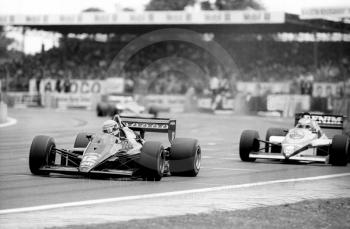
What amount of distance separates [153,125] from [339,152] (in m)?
4.31

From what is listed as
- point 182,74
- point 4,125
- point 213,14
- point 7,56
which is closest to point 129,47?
point 182,74

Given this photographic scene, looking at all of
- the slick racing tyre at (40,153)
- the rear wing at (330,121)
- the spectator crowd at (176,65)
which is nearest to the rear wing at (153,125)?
the slick racing tyre at (40,153)

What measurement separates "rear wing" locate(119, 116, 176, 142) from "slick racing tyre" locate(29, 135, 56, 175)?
204cm

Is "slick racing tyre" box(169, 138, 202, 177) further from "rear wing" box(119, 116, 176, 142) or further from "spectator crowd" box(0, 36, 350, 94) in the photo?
"spectator crowd" box(0, 36, 350, 94)

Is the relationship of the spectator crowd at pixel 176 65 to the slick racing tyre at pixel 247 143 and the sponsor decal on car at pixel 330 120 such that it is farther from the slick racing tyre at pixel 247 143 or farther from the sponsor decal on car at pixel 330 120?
the slick racing tyre at pixel 247 143

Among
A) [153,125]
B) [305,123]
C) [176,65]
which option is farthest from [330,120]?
[176,65]

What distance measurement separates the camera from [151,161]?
41.1 feet

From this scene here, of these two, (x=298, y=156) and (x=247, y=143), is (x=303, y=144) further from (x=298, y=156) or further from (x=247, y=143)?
(x=247, y=143)

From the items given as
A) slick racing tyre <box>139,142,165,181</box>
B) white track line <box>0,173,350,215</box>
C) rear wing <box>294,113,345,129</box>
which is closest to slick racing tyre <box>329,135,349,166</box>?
rear wing <box>294,113,345,129</box>

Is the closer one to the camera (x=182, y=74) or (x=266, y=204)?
(x=266, y=204)

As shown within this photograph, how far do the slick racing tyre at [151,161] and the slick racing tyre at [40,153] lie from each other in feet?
4.84

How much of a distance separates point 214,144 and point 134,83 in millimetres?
32106

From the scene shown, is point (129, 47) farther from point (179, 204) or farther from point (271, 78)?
point (179, 204)

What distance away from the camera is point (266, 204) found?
Result: 10.4 metres
